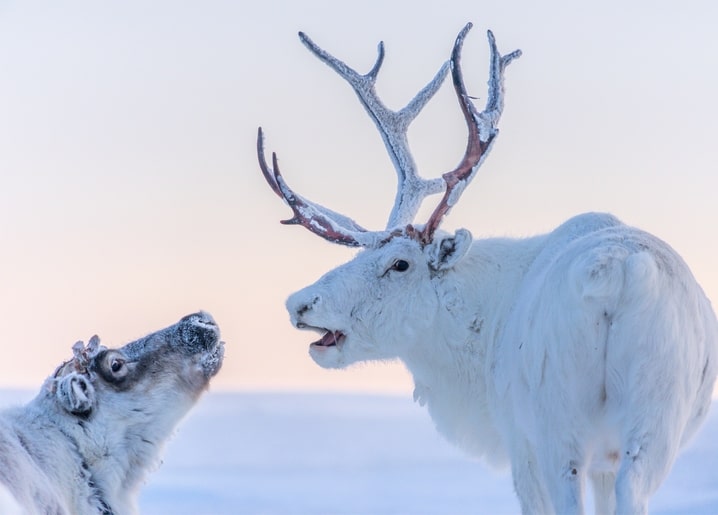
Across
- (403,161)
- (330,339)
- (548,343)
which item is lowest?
(548,343)

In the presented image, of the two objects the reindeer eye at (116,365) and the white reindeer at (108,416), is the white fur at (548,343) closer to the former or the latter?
the white reindeer at (108,416)

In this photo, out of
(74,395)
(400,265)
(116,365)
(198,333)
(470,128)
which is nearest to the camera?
(74,395)

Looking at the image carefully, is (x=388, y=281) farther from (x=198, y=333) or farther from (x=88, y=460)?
(x=88, y=460)

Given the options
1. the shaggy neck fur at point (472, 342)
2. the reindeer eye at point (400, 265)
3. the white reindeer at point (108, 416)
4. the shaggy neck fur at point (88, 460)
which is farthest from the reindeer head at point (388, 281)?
the shaggy neck fur at point (88, 460)

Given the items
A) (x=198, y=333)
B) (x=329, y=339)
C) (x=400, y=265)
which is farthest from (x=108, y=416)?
(x=400, y=265)

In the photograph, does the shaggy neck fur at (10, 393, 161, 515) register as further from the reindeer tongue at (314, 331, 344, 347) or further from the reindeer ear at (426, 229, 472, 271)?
the reindeer ear at (426, 229, 472, 271)

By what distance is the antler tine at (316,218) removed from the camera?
899 cm

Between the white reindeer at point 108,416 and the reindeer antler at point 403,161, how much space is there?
1207 mm

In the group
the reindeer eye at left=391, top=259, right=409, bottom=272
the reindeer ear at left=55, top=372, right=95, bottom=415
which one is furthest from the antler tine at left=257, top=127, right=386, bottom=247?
the reindeer ear at left=55, top=372, right=95, bottom=415

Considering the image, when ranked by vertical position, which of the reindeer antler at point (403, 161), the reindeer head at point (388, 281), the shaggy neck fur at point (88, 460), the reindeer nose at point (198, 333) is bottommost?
the shaggy neck fur at point (88, 460)

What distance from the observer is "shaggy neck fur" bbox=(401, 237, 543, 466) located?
8.55 meters

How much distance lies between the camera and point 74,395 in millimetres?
7895

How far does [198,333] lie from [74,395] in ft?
3.26

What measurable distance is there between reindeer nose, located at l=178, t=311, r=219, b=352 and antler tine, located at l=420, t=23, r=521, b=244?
4.89 feet
